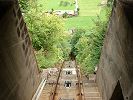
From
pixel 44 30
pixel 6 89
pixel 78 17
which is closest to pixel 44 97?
pixel 6 89

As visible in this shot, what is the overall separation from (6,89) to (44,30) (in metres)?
21.0

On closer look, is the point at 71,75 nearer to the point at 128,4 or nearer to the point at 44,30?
the point at 44,30

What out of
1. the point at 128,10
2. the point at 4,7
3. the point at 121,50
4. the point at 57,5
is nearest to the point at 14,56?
the point at 4,7

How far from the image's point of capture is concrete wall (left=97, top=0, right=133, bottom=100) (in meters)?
7.83

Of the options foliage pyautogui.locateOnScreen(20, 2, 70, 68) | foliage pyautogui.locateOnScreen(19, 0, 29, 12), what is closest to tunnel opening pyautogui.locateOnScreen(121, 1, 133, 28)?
foliage pyautogui.locateOnScreen(19, 0, 29, 12)

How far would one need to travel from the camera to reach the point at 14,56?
844 cm

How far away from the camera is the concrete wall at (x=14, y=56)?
7.34 meters

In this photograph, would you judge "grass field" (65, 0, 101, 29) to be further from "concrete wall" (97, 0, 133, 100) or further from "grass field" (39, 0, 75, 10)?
"concrete wall" (97, 0, 133, 100)

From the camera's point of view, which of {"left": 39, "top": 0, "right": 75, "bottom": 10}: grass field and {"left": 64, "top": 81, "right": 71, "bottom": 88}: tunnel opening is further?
{"left": 39, "top": 0, "right": 75, "bottom": 10}: grass field

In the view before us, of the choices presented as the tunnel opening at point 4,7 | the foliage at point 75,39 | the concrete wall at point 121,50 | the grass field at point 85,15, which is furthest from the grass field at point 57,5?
the tunnel opening at point 4,7

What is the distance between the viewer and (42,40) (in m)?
28.5

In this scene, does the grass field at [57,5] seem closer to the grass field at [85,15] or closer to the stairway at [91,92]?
the grass field at [85,15]

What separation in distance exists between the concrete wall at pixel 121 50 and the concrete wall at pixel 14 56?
2.64 meters

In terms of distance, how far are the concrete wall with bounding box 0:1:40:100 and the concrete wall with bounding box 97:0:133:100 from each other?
264cm
